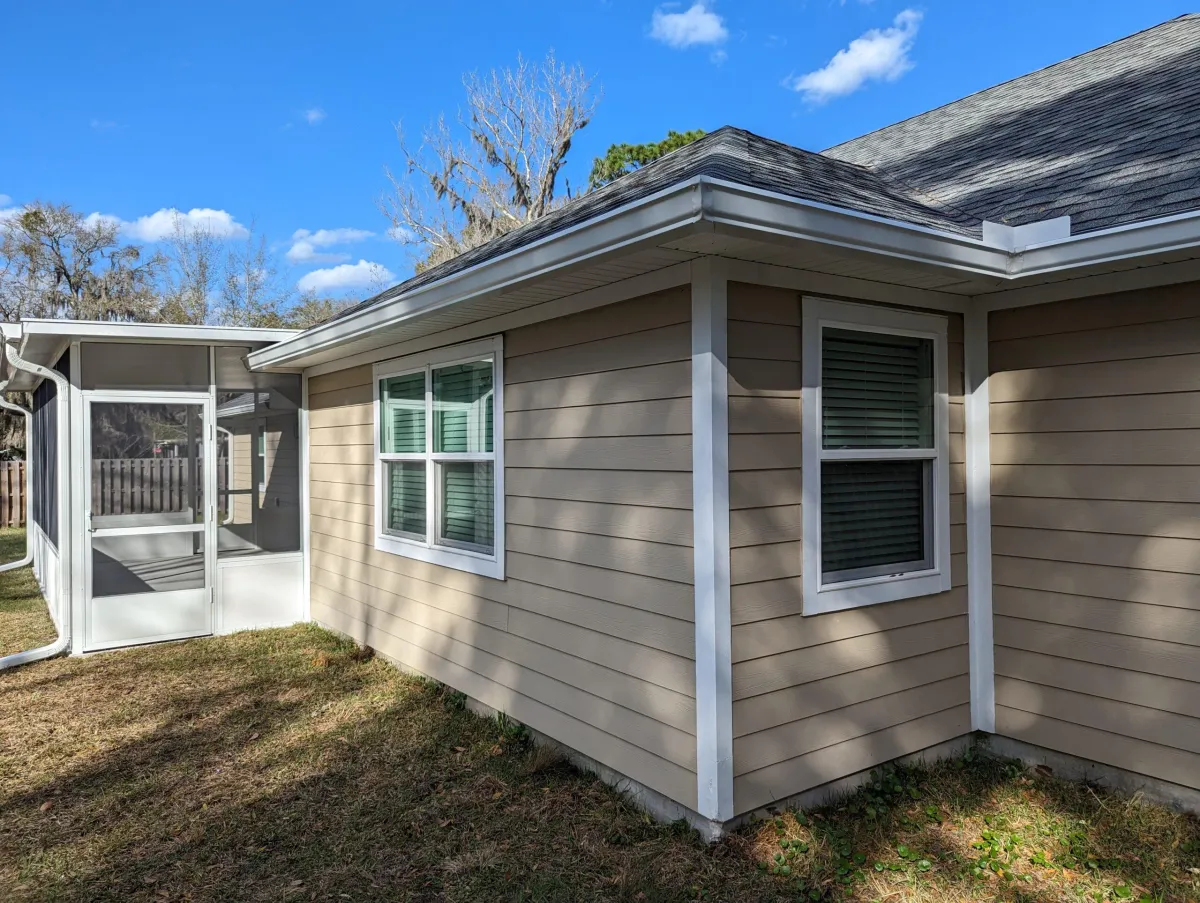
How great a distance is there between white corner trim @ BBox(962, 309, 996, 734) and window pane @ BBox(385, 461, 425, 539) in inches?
126

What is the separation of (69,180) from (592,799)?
2588 centimetres

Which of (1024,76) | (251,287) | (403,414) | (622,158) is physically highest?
(622,158)

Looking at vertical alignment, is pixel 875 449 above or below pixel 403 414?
below

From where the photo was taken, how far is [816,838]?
3.06m

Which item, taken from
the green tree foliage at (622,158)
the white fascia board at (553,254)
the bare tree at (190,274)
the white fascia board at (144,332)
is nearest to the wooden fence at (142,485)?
the white fascia board at (144,332)

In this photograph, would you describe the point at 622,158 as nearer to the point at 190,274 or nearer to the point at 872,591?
the point at 190,274

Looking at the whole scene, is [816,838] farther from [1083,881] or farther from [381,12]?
[381,12]

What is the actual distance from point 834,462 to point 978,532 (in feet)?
3.23

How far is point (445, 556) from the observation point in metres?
4.83

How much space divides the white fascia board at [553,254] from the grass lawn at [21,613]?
3.93 m

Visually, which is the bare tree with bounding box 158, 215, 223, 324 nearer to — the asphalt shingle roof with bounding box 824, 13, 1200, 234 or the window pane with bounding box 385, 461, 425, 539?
the window pane with bounding box 385, 461, 425, 539

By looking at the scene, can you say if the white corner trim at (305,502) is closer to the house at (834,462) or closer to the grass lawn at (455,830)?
the grass lawn at (455,830)

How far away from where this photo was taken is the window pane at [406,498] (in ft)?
17.1

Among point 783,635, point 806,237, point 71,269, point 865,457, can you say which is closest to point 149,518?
point 783,635
